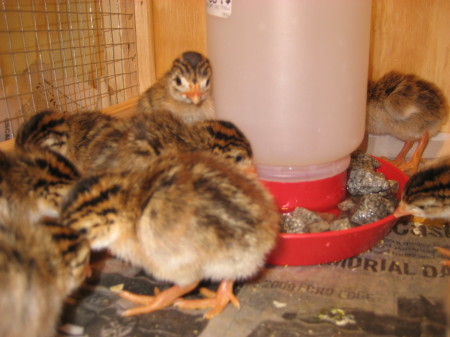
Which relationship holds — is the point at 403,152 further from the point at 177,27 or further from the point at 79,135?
the point at 79,135

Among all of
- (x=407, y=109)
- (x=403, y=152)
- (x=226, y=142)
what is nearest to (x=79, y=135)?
(x=226, y=142)

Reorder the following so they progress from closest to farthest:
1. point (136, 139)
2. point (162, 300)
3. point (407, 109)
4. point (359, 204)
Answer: point (162, 300) < point (136, 139) < point (359, 204) < point (407, 109)

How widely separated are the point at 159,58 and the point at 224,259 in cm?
197

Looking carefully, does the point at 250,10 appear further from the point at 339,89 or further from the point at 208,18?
the point at 339,89

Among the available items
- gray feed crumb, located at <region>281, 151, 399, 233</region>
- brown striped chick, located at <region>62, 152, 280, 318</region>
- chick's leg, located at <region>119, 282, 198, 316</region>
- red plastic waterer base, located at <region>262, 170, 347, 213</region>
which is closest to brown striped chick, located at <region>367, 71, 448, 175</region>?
gray feed crumb, located at <region>281, 151, 399, 233</region>

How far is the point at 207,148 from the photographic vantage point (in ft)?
6.37

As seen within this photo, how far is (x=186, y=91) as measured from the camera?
7.69ft

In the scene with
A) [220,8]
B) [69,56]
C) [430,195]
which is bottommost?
[430,195]

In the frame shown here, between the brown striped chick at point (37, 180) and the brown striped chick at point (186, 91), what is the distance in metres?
0.60

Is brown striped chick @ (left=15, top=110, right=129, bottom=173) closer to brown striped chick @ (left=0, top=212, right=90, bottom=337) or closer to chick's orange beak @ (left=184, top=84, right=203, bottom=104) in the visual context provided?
chick's orange beak @ (left=184, top=84, right=203, bottom=104)

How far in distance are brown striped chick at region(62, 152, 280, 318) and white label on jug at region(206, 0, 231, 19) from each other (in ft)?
2.67

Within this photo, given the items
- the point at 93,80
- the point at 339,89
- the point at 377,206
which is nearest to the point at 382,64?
the point at 339,89

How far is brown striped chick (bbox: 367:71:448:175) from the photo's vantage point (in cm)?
270

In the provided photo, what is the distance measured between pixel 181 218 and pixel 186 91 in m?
1.08
